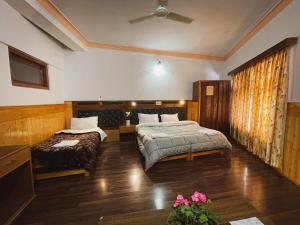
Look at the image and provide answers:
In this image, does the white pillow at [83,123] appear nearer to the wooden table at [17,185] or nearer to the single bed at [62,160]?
the single bed at [62,160]

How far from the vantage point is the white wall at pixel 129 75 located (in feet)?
13.5

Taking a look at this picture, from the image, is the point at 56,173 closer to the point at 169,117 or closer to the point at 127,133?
the point at 127,133

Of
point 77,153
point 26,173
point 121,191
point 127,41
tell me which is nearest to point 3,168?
point 26,173

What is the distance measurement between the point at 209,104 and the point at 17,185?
4.51m

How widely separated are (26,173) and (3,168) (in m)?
0.54

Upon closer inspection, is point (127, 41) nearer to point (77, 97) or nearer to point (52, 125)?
point (77, 97)

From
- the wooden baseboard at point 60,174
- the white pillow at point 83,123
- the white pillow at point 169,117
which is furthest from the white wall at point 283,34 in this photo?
the white pillow at point 83,123

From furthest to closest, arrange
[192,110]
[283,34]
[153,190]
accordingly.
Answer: [192,110] → [283,34] → [153,190]

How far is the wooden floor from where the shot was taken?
1660mm

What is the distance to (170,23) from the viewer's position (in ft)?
10.3

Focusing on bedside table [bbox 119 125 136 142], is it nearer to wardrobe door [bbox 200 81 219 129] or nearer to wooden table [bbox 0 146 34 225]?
wardrobe door [bbox 200 81 219 129]

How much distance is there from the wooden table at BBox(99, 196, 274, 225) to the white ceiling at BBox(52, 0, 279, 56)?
2.93 metres

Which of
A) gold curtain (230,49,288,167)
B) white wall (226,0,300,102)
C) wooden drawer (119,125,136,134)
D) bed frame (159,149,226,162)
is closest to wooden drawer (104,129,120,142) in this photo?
wooden drawer (119,125,136,134)

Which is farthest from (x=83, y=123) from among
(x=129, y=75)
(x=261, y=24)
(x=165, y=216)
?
(x=261, y=24)
